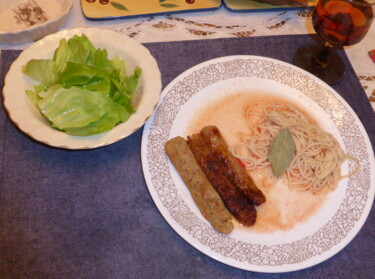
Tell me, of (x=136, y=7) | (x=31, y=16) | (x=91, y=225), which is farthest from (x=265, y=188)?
(x=31, y=16)

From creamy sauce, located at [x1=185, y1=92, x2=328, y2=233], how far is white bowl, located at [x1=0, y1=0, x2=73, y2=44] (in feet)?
4.08

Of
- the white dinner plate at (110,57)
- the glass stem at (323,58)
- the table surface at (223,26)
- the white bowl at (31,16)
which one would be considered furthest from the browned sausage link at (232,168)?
the white bowl at (31,16)

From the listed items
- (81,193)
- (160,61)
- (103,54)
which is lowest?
(81,193)

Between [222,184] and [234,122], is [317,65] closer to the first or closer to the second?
[234,122]

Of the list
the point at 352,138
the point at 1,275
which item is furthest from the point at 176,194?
the point at 352,138

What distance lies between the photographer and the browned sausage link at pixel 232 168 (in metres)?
1.84

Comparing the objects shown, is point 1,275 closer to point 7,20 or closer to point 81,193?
point 81,193

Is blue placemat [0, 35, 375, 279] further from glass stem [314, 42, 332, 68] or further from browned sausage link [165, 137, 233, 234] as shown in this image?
glass stem [314, 42, 332, 68]

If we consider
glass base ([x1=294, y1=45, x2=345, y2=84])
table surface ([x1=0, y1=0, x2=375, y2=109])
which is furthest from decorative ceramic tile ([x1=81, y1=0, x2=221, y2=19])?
glass base ([x1=294, y1=45, x2=345, y2=84])

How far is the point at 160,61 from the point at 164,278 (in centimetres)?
151

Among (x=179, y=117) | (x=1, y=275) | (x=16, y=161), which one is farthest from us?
(x=179, y=117)

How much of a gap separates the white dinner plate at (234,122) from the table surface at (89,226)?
0.12 metres

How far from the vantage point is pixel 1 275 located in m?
1.62

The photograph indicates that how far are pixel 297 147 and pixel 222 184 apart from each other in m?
0.65
